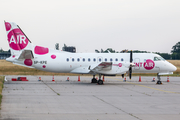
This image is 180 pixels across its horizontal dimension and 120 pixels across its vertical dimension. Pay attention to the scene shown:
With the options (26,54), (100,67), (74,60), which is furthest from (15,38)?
(100,67)

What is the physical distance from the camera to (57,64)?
2598 centimetres

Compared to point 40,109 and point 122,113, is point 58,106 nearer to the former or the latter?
point 40,109

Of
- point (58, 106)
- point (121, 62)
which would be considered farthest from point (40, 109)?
point (121, 62)

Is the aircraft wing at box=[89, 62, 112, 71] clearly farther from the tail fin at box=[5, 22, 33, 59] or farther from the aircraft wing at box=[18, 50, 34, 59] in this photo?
the tail fin at box=[5, 22, 33, 59]

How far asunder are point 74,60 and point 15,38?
6.57m

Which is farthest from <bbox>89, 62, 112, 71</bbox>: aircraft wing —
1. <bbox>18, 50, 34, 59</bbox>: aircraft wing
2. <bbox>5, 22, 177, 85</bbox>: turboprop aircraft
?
<bbox>18, 50, 34, 59</bbox>: aircraft wing

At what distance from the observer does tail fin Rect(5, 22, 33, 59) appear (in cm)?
2536

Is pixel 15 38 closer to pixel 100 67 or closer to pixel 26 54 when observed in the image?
pixel 26 54

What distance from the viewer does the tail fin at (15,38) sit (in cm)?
2536

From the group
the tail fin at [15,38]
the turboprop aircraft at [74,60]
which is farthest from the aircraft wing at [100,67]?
the tail fin at [15,38]

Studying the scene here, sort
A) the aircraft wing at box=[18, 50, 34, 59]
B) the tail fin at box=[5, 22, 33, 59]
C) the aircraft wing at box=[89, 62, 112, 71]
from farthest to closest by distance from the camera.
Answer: the tail fin at box=[5, 22, 33, 59]
the aircraft wing at box=[18, 50, 34, 59]
the aircraft wing at box=[89, 62, 112, 71]

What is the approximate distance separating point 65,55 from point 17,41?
205 inches

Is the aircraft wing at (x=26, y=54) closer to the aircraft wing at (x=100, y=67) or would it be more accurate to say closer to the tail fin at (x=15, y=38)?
the tail fin at (x=15, y=38)

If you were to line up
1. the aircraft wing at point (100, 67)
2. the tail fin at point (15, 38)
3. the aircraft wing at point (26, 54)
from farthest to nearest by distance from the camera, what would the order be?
the tail fin at point (15, 38) < the aircraft wing at point (26, 54) < the aircraft wing at point (100, 67)
